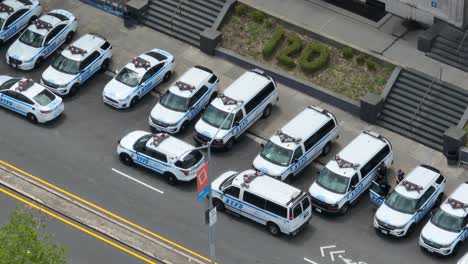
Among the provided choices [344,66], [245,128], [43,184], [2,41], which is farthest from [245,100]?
[2,41]

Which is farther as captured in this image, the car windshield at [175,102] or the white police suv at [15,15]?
the white police suv at [15,15]

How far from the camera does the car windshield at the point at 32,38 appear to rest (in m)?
73.6

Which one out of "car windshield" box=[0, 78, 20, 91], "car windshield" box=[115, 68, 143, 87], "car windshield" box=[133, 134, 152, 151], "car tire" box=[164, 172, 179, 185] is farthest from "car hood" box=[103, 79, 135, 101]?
"car tire" box=[164, 172, 179, 185]

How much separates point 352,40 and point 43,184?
1930 centimetres

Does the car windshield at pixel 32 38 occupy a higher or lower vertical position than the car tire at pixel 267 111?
higher

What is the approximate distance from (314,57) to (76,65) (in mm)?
13027

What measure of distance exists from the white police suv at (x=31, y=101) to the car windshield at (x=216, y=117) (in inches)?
312

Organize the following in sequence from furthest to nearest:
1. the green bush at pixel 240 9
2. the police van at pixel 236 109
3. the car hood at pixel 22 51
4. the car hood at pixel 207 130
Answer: the green bush at pixel 240 9, the car hood at pixel 22 51, the police van at pixel 236 109, the car hood at pixel 207 130

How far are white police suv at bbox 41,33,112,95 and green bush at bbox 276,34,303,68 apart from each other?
31.8 ft

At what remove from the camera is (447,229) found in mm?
61250

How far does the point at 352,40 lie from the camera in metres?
72.8

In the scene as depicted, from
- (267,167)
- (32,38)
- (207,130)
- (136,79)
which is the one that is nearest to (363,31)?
(207,130)

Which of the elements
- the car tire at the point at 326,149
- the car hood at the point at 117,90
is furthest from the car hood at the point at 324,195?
the car hood at the point at 117,90

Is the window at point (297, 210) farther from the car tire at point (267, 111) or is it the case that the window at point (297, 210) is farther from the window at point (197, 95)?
the window at point (197, 95)
